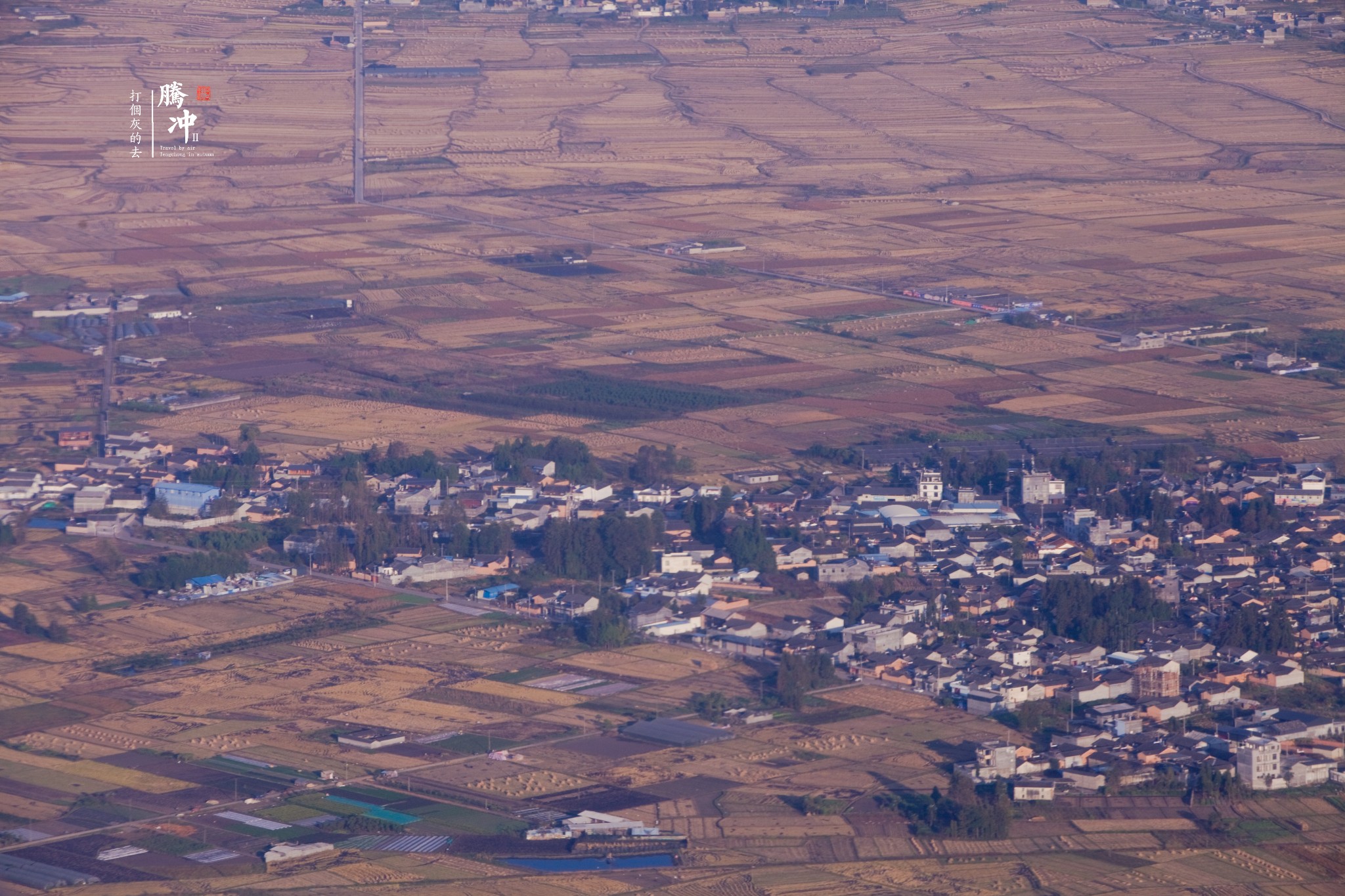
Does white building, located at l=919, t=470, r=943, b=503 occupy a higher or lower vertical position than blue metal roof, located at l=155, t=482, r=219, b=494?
higher

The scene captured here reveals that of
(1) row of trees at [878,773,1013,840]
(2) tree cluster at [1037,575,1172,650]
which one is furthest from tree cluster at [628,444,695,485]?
(1) row of trees at [878,773,1013,840]

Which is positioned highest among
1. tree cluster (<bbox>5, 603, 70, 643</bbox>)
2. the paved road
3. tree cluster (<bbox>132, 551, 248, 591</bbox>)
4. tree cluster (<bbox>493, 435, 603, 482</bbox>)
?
the paved road

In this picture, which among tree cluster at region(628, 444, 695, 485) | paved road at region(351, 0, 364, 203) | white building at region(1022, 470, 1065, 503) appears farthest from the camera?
paved road at region(351, 0, 364, 203)

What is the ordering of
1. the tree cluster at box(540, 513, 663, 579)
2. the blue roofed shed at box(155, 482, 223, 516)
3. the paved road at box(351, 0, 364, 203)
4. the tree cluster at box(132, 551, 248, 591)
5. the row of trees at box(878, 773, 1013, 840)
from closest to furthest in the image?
the row of trees at box(878, 773, 1013, 840)
the tree cluster at box(132, 551, 248, 591)
the tree cluster at box(540, 513, 663, 579)
the blue roofed shed at box(155, 482, 223, 516)
the paved road at box(351, 0, 364, 203)

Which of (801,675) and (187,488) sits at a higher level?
(801,675)

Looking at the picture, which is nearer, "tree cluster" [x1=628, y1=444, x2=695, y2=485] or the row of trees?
the row of trees

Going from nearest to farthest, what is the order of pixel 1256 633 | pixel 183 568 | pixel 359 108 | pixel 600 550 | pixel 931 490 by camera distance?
1. pixel 1256 633
2. pixel 183 568
3. pixel 600 550
4. pixel 931 490
5. pixel 359 108

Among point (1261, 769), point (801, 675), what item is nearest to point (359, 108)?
point (801, 675)

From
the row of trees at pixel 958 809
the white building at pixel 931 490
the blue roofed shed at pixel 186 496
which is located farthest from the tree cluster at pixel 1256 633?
the blue roofed shed at pixel 186 496

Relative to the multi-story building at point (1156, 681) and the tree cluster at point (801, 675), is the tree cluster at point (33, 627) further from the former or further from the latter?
the multi-story building at point (1156, 681)

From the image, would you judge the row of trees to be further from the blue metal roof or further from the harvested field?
the blue metal roof

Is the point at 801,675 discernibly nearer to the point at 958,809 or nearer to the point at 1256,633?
the point at 958,809
